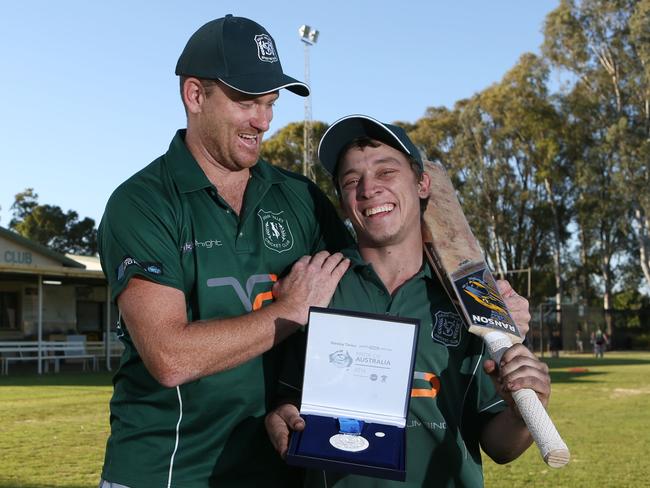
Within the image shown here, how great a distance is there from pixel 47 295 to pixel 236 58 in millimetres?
30149

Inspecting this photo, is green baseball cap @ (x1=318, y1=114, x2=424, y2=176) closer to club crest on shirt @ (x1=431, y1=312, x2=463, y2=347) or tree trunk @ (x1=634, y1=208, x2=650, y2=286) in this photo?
club crest on shirt @ (x1=431, y1=312, x2=463, y2=347)

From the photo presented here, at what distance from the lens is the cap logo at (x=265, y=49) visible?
10.2 feet

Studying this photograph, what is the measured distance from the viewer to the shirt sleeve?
2.80 m

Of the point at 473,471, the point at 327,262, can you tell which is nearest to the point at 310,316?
the point at 327,262

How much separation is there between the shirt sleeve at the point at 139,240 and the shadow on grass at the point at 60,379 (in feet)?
60.5

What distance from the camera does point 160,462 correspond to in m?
2.85

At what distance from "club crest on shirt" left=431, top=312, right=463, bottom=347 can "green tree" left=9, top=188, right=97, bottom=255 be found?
6354 cm

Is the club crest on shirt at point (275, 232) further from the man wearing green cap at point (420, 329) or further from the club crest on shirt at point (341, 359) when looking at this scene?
the club crest on shirt at point (341, 359)

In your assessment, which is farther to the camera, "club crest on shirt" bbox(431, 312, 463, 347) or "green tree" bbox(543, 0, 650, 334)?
"green tree" bbox(543, 0, 650, 334)

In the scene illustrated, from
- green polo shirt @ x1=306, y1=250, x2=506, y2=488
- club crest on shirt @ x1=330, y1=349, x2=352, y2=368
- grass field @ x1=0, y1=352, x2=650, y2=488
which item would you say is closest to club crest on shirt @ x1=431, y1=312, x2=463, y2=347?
green polo shirt @ x1=306, y1=250, x2=506, y2=488

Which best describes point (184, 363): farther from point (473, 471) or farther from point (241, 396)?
point (473, 471)

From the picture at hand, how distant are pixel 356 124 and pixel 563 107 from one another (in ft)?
144

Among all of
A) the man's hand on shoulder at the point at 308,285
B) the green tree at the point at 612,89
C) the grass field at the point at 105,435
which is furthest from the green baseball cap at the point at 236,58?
the green tree at the point at 612,89

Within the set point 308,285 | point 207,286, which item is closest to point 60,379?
point 207,286
